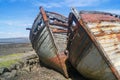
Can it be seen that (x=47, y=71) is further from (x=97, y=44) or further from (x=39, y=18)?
(x=97, y=44)

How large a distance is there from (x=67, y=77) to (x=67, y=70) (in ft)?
1.06

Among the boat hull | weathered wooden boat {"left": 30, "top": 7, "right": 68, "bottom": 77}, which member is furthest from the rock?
the boat hull

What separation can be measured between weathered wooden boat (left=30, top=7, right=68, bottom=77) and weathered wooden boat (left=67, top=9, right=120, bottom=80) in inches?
53.1

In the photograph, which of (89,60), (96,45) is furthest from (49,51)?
(96,45)

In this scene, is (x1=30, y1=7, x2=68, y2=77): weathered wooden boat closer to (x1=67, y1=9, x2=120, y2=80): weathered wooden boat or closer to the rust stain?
the rust stain

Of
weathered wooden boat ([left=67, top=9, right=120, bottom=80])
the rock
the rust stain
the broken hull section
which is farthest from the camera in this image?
the rock

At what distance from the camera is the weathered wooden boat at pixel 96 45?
693 centimetres

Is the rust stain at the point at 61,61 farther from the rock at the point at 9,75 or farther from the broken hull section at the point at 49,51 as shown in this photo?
the rock at the point at 9,75

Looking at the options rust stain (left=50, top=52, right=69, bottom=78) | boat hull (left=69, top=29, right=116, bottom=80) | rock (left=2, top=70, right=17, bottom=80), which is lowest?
rock (left=2, top=70, right=17, bottom=80)

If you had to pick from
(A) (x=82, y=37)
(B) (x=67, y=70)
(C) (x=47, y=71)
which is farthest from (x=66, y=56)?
(A) (x=82, y=37)

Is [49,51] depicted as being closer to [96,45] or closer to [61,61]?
[61,61]

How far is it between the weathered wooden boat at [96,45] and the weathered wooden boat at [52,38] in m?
1.35

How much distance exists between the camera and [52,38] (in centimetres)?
964

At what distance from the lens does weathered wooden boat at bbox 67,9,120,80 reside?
693cm
